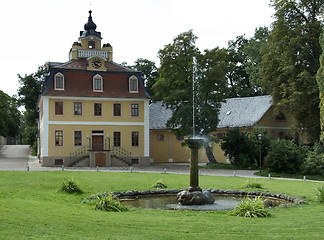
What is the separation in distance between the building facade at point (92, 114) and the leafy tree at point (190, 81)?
3465mm

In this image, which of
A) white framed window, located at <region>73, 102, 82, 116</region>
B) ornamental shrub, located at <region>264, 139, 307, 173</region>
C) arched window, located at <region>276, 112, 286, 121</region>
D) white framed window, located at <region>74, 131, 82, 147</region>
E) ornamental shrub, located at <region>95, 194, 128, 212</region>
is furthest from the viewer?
arched window, located at <region>276, 112, 286, 121</region>

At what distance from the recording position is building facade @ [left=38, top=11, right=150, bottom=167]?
1474 inches

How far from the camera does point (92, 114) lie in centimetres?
3888

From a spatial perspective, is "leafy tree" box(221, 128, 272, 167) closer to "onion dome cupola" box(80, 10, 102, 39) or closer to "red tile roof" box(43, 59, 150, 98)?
"red tile roof" box(43, 59, 150, 98)

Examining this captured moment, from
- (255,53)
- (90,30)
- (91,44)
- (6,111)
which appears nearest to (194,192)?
(91,44)

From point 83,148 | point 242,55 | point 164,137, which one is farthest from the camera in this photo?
point 242,55

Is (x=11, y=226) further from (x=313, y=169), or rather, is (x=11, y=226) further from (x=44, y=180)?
(x=313, y=169)

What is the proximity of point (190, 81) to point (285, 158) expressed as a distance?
10.8 meters

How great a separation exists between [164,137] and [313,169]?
18.7 meters

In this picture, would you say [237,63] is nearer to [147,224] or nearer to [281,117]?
[281,117]

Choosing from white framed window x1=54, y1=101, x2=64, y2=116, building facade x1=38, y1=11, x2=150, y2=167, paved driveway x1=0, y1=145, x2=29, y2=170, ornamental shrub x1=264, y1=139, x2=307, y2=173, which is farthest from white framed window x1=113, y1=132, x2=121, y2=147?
ornamental shrub x1=264, y1=139, x2=307, y2=173

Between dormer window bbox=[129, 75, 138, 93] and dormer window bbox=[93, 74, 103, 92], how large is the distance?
2631 mm

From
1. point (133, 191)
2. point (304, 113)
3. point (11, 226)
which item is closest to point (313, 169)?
point (304, 113)

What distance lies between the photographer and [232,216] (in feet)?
41.7
